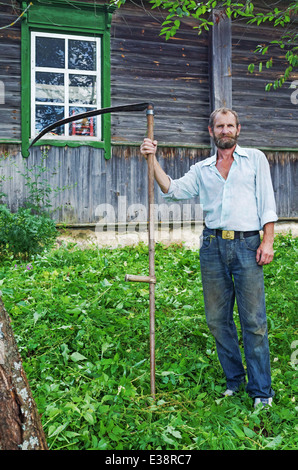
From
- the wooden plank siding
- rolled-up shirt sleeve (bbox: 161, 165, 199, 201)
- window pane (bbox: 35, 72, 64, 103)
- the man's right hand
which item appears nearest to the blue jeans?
rolled-up shirt sleeve (bbox: 161, 165, 199, 201)

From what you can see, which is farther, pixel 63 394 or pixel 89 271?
pixel 89 271

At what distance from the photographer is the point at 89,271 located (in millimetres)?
5879

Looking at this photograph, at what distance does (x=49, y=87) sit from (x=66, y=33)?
0.99m

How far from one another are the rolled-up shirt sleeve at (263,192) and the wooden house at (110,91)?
16.9 feet

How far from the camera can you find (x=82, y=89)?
320 inches

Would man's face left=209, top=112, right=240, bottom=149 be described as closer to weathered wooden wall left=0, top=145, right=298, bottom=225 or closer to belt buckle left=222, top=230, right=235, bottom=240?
belt buckle left=222, top=230, right=235, bottom=240

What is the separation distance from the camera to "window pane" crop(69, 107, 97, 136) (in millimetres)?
8125

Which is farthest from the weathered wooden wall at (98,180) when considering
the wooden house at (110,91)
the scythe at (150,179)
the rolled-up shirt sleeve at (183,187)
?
the scythe at (150,179)

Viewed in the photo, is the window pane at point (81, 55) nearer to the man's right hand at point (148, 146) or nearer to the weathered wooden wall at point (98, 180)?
the weathered wooden wall at point (98, 180)

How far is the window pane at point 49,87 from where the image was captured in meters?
7.92

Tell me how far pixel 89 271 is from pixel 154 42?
4865 millimetres
